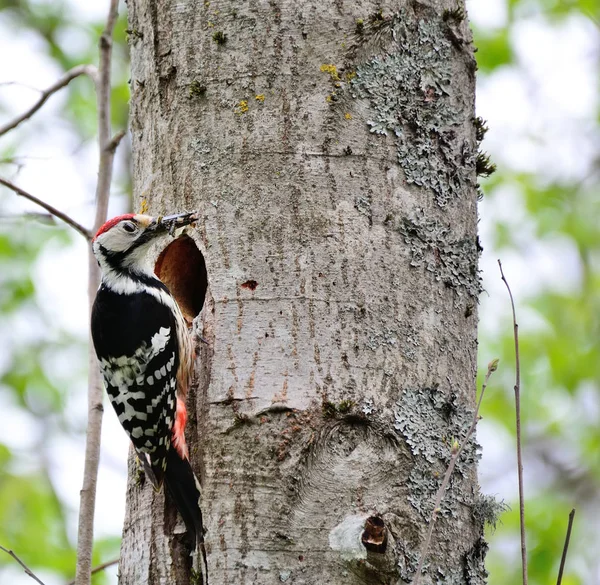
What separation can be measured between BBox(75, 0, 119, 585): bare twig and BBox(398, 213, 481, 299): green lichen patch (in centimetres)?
137

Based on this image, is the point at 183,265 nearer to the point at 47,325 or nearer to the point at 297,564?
the point at 297,564

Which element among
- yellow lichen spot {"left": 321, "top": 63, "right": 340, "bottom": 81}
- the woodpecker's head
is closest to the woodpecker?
the woodpecker's head

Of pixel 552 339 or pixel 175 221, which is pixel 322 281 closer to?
pixel 175 221

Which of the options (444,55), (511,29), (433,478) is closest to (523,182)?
(511,29)

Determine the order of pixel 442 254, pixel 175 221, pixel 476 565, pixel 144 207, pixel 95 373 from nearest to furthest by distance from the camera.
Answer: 1. pixel 476 565
2. pixel 442 254
3. pixel 175 221
4. pixel 144 207
5. pixel 95 373

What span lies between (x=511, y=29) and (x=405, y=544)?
605 centimetres

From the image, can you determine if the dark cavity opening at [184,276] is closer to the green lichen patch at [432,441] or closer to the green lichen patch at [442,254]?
the green lichen patch at [442,254]

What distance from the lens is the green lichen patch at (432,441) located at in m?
2.43

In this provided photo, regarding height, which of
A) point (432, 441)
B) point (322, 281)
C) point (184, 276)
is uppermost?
point (184, 276)

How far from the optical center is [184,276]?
3.50 metres

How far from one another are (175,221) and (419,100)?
0.94m

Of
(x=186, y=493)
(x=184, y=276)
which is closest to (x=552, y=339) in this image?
(x=184, y=276)

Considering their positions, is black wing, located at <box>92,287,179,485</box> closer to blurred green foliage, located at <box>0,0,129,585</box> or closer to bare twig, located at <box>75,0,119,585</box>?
bare twig, located at <box>75,0,119,585</box>

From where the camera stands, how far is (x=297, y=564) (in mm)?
2275
